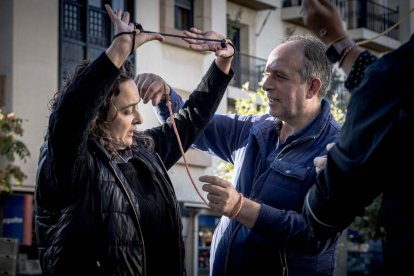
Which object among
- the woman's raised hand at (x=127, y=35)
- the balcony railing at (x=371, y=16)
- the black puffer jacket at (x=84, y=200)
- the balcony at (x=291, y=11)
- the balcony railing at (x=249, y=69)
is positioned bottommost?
the black puffer jacket at (x=84, y=200)

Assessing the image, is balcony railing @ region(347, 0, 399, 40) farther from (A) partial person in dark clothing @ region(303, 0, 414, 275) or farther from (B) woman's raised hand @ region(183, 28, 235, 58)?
(A) partial person in dark clothing @ region(303, 0, 414, 275)

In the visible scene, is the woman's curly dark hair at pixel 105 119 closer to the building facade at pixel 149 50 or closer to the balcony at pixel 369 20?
the building facade at pixel 149 50

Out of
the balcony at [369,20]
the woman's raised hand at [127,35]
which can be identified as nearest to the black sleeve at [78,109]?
the woman's raised hand at [127,35]

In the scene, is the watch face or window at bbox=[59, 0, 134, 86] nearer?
the watch face

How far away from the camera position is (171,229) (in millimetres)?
4984

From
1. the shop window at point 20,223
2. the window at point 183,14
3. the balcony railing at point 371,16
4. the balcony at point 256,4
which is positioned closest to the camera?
the shop window at point 20,223

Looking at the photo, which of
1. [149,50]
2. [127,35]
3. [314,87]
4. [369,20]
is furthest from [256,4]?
[127,35]

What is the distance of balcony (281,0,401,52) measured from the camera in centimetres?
3409

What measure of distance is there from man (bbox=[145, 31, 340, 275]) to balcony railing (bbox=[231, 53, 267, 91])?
2251 centimetres

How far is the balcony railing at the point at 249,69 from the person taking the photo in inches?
1115

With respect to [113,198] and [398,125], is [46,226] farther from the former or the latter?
[398,125]

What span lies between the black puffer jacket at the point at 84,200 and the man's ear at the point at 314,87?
109cm

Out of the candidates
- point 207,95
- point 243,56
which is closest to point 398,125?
point 207,95

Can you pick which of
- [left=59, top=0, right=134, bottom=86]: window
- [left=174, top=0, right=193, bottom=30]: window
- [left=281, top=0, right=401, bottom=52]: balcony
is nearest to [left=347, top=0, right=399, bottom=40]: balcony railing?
[left=281, top=0, right=401, bottom=52]: balcony
